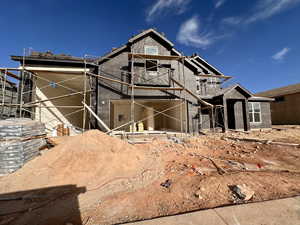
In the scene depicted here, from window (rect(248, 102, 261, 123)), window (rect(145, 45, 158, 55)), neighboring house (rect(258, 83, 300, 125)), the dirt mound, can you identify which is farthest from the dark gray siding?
the dirt mound

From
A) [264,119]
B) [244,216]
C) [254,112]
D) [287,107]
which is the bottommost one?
[244,216]

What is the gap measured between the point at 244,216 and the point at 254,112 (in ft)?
A: 50.7

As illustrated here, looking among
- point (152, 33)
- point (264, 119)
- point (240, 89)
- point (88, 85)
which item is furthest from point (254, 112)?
point (88, 85)

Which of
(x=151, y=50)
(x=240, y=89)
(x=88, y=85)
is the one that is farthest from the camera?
(x=240, y=89)

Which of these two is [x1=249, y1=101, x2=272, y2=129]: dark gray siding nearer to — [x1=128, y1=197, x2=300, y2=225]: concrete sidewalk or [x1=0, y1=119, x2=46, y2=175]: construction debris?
[x1=128, y1=197, x2=300, y2=225]: concrete sidewalk

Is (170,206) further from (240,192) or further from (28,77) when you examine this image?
(28,77)

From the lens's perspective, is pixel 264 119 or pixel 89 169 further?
pixel 264 119

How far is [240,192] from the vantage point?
2.71m

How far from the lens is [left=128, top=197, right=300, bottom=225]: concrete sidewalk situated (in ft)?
6.50

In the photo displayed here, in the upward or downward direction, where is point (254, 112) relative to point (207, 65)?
downward

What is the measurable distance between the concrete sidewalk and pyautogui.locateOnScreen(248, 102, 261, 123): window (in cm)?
1409

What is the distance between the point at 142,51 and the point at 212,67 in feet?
40.2

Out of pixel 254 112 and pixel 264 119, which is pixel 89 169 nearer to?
pixel 254 112

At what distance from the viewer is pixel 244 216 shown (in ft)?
6.86
